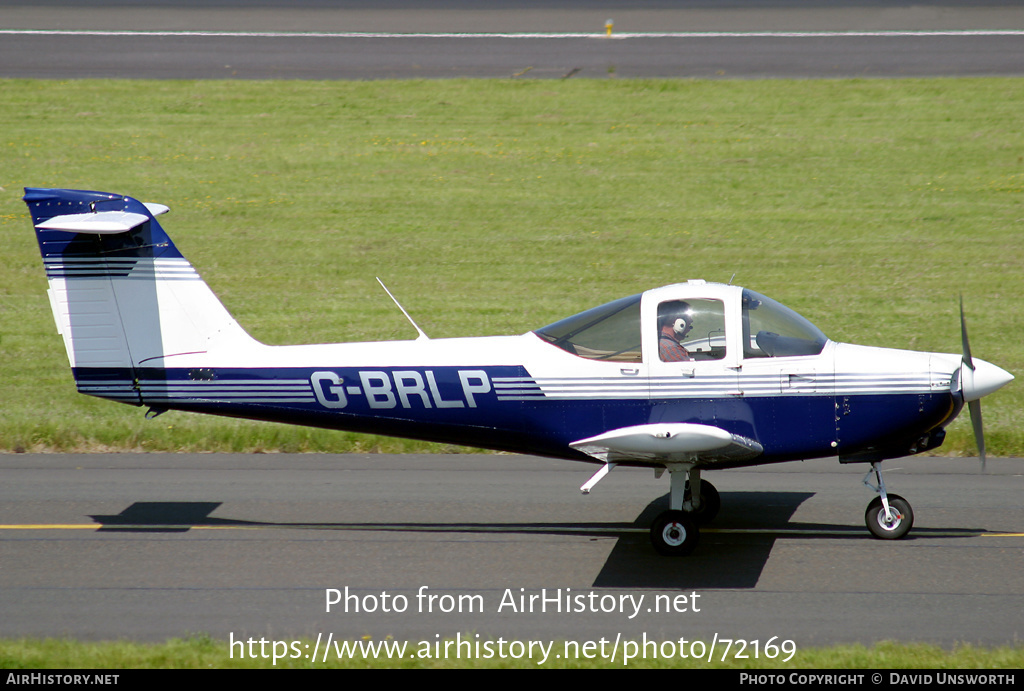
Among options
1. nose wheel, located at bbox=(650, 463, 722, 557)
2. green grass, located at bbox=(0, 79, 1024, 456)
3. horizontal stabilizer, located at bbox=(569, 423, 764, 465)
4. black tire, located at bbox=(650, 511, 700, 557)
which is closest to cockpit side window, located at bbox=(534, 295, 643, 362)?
horizontal stabilizer, located at bbox=(569, 423, 764, 465)

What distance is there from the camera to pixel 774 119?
2314 centimetres

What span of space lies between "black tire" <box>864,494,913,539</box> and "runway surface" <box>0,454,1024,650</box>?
12cm

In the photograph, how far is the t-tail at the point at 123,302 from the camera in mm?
8625

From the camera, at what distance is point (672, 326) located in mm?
8250

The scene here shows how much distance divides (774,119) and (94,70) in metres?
16.8

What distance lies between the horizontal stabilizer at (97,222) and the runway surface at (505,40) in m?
17.9

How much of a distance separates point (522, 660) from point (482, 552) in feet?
6.99

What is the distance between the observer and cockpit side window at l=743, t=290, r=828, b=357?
820cm

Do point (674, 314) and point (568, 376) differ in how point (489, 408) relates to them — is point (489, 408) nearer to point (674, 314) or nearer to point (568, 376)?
point (568, 376)

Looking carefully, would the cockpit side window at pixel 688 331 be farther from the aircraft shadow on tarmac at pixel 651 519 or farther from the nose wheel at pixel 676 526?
the aircraft shadow on tarmac at pixel 651 519

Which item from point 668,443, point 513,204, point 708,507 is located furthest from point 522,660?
point 513,204

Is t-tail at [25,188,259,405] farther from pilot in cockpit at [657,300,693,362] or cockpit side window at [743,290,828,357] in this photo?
cockpit side window at [743,290,828,357]

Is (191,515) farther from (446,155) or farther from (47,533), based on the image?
(446,155)

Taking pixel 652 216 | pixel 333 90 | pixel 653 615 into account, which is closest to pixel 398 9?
pixel 333 90
